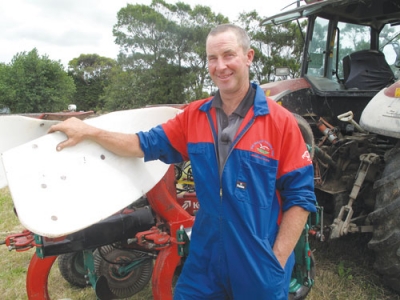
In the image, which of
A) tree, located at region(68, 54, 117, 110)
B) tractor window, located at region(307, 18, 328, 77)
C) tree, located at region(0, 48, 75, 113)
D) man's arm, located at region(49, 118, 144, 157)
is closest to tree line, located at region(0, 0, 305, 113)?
tree, located at region(0, 48, 75, 113)

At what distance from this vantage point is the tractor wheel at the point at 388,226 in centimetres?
241

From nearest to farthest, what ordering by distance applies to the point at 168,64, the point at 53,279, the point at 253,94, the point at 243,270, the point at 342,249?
the point at 243,270 → the point at 253,94 → the point at 53,279 → the point at 342,249 → the point at 168,64

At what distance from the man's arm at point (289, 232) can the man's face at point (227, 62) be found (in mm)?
566

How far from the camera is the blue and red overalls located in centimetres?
151

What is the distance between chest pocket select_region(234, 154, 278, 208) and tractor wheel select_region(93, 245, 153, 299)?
1418 mm

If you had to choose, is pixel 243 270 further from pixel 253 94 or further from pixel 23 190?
pixel 23 190

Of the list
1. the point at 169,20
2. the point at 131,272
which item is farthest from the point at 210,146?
the point at 169,20

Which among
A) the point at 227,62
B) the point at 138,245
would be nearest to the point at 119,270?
the point at 138,245

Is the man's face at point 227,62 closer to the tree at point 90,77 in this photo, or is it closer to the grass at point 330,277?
the grass at point 330,277

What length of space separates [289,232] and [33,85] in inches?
1037

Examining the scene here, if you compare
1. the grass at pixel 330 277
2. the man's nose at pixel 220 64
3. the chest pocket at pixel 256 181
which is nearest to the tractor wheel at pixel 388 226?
the grass at pixel 330 277

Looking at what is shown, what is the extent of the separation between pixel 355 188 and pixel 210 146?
1.68m

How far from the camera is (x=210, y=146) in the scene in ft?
5.32

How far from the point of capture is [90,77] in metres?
42.8
